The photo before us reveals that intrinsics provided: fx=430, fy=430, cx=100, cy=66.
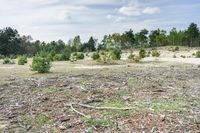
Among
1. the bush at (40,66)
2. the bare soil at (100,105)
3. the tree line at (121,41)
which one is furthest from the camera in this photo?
the tree line at (121,41)

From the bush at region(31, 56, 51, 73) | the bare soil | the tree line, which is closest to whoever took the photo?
the bare soil

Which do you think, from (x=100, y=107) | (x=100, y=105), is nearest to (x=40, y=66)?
(x=100, y=105)

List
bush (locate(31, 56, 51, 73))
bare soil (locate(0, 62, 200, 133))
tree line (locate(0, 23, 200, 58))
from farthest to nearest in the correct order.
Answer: tree line (locate(0, 23, 200, 58)) → bush (locate(31, 56, 51, 73)) → bare soil (locate(0, 62, 200, 133))

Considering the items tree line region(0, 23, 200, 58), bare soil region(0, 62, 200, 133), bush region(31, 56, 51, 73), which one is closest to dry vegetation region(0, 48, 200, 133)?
bare soil region(0, 62, 200, 133)

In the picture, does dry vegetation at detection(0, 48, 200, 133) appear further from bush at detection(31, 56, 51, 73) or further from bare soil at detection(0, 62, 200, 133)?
bush at detection(31, 56, 51, 73)

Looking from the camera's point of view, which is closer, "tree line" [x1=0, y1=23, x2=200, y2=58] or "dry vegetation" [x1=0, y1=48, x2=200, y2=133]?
"dry vegetation" [x1=0, y1=48, x2=200, y2=133]

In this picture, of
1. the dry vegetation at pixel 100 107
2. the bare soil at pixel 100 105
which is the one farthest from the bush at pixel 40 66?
the dry vegetation at pixel 100 107

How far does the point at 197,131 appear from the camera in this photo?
913cm

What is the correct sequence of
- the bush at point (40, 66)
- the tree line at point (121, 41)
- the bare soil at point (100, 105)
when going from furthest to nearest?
the tree line at point (121, 41), the bush at point (40, 66), the bare soil at point (100, 105)

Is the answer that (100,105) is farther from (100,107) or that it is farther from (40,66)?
(40,66)

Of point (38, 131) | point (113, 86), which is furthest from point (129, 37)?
point (38, 131)

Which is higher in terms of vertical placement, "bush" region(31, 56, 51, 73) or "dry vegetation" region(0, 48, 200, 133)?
"bush" region(31, 56, 51, 73)

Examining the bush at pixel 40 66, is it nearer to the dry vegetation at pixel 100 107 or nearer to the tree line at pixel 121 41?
the dry vegetation at pixel 100 107

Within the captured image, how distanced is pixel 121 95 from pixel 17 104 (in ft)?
10.4
